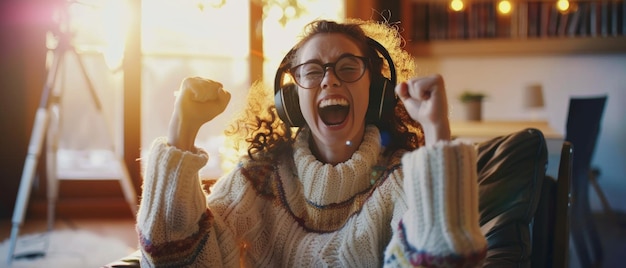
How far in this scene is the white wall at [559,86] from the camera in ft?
13.5

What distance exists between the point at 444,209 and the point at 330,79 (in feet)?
1.26

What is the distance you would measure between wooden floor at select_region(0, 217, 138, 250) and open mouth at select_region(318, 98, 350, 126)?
1.99 m

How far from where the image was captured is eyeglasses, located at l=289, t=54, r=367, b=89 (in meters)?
1.14

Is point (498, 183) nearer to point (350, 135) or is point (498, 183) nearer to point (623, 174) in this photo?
point (350, 135)

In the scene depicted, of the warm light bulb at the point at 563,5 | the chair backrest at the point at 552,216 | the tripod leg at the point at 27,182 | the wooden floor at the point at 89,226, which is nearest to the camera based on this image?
the chair backrest at the point at 552,216

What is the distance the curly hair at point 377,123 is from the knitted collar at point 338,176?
0.24 feet

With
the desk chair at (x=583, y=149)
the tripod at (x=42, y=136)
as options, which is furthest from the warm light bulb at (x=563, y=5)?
the tripod at (x=42, y=136)

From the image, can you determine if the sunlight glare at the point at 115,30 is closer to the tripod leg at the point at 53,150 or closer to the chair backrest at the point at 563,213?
the tripod leg at the point at 53,150

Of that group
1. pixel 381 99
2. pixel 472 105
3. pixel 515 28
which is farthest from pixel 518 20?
pixel 381 99

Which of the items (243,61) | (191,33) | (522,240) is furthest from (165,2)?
(522,240)

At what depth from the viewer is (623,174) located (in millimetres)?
4133

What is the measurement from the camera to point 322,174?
1.13 m

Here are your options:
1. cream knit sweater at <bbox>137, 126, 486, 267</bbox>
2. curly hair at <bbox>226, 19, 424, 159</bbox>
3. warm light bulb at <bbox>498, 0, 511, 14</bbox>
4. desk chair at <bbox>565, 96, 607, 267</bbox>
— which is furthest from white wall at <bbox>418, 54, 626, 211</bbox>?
cream knit sweater at <bbox>137, 126, 486, 267</bbox>

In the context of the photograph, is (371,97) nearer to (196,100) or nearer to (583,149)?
(196,100)
